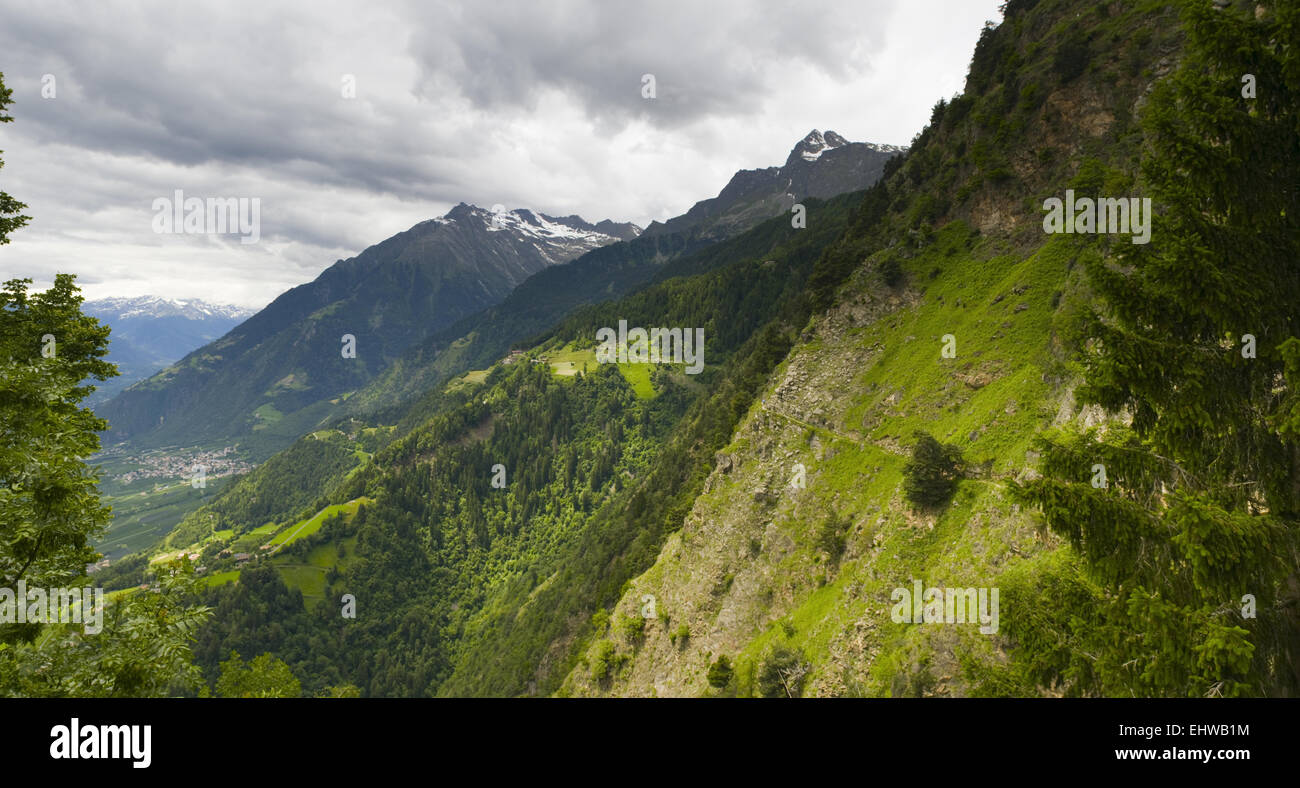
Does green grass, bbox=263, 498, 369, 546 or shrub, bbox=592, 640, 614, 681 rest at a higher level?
shrub, bbox=592, 640, 614, 681

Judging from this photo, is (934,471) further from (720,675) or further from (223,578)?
(223,578)

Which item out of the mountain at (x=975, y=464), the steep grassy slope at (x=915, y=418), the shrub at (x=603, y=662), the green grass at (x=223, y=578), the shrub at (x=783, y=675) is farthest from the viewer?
the green grass at (x=223, y=578)

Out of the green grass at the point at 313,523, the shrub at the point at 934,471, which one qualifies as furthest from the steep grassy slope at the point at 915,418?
the green grass at the point at 313,523

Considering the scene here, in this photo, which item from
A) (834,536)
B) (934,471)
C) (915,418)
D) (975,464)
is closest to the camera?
(934,471)

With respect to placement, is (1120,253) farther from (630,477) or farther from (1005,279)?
(630,477)

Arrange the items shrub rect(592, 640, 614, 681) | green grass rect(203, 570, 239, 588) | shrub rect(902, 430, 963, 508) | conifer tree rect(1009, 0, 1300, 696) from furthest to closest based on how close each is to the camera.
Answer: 1. green grass rect(203, 570, 239, 588)
2. shrub rect(592, 640, 614, 681)
3. shrub rect(902, 430, 963, 508)
4. conifer tree rect(1009, 0, 1300, 696)

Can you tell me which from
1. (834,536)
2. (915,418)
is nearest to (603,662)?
(834,536)

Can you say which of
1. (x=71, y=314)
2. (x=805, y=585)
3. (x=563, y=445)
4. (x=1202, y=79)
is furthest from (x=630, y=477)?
(x=1202, y=79)

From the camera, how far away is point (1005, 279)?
1784 inches

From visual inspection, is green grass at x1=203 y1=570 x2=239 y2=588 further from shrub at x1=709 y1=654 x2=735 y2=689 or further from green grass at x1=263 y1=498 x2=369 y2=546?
shrub at x1=709 y1=654 x2=735 y2=689

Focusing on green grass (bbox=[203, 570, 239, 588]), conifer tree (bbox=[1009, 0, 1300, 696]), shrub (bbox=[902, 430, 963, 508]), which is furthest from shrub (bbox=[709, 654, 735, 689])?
green grass (bbox=[203, 570, 239, 588])

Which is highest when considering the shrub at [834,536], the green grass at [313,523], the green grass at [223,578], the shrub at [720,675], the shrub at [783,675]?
the shrub at [834,536]

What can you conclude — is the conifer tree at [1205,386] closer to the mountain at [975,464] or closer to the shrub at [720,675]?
the mountain at [975,464]
